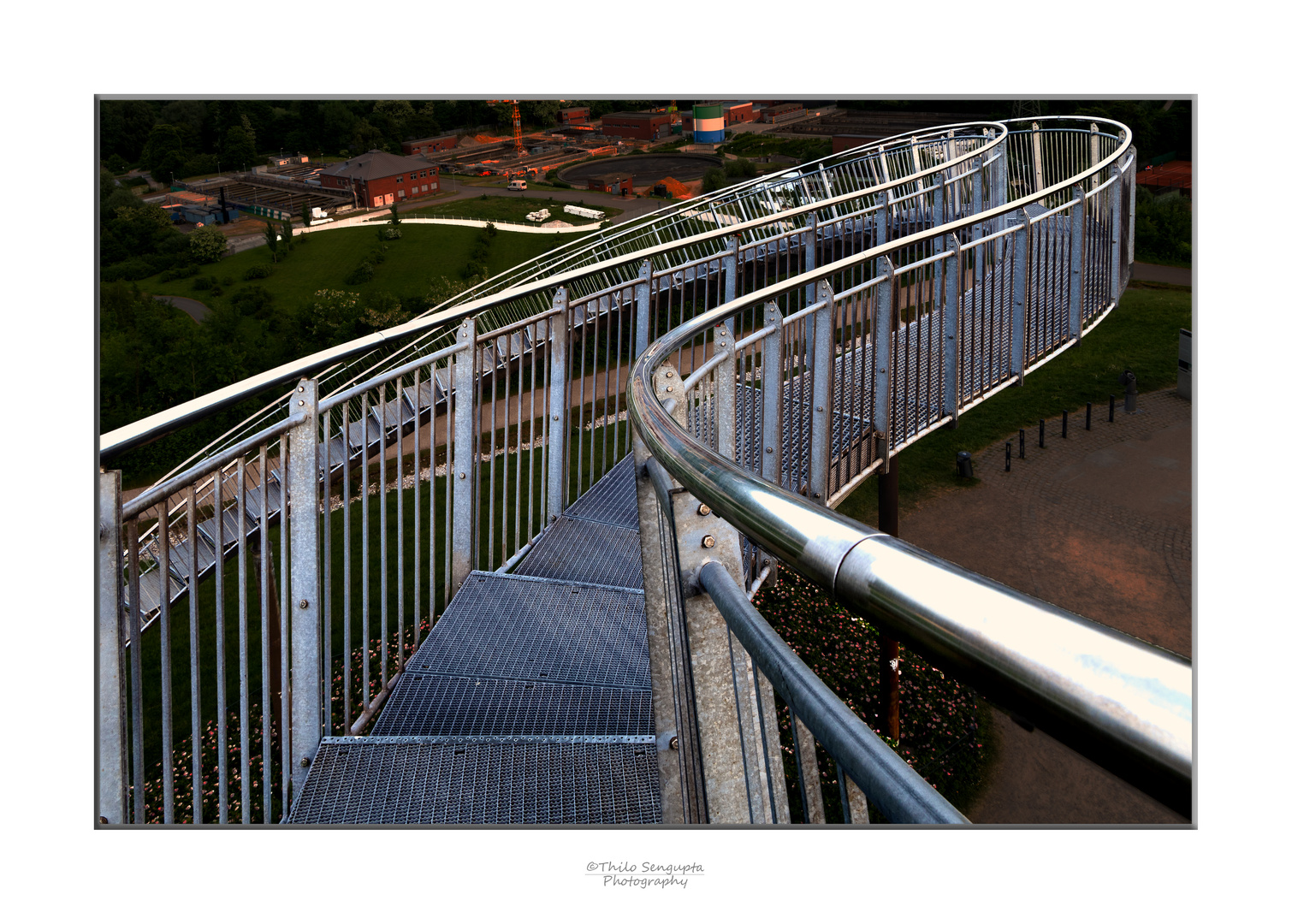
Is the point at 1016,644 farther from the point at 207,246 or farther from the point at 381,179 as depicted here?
the point at 207,246

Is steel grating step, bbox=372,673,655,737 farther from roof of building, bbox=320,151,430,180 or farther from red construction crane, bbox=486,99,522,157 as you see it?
roof of building, bbox=320,151,430,180

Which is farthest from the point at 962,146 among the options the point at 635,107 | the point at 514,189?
the point at 635,107

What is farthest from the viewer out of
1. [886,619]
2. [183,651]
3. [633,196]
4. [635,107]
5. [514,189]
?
[633,196]

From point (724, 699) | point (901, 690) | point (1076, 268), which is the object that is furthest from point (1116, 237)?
point (724, 699)

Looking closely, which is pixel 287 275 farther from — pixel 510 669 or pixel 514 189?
pixel 510 669

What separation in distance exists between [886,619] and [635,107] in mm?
3385

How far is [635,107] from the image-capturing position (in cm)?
370

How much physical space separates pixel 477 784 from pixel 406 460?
6.10 metres

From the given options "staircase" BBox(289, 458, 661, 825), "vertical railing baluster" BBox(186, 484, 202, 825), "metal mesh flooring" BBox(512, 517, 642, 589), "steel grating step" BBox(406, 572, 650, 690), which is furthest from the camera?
"metal mesh flooring" BBox(512, 517, 642, 589)

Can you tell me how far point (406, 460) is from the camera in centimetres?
788

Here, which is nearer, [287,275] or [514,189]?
[514,189]

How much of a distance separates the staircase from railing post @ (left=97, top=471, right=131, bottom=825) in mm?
336

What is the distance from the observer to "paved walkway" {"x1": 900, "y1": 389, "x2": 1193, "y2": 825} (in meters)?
6.30

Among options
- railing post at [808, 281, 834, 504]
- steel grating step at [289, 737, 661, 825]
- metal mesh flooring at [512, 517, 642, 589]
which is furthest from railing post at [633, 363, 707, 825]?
railing post at [808, 281, 834, 504]
